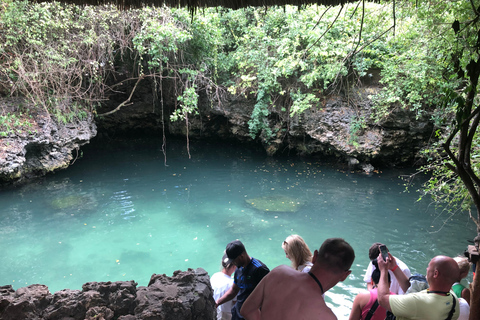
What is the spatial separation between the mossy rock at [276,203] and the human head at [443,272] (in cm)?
604

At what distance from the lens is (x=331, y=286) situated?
63.0 inches

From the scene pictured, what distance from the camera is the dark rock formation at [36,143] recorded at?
8.59 m

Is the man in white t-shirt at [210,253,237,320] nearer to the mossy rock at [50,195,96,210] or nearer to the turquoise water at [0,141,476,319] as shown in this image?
the turquoise water at [0,141,476,319]

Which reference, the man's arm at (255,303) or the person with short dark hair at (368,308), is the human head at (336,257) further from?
the person with short dark hair at (368,308)

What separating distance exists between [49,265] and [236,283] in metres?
4.59

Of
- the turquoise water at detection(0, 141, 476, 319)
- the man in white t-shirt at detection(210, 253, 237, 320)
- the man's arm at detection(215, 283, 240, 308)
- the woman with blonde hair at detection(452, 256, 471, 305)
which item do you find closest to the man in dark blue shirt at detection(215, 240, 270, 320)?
the man's arm at detection(215, 283, 240, 308)

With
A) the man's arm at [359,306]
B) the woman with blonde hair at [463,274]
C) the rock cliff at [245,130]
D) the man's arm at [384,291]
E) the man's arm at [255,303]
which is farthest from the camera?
the rock cliff at [245,130]

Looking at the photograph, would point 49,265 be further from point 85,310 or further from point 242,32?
point 242,32

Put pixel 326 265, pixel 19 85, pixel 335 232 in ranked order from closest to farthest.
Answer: pixel 326 265 → pixel 335 232 → pixel 19 85

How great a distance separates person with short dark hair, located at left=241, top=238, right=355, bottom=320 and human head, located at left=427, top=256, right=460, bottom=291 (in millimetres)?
672

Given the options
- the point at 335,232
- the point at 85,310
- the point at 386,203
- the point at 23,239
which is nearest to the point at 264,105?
the point at 386,203

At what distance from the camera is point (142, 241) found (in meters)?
6.36

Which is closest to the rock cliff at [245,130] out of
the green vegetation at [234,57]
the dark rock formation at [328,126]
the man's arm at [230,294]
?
the dark rock formation at [328,126]

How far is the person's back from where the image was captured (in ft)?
4.92
